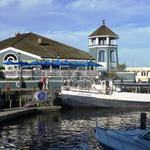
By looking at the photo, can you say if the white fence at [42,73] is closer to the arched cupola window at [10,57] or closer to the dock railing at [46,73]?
the dock railing at [46,73]

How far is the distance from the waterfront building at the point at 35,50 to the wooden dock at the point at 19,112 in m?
20.5

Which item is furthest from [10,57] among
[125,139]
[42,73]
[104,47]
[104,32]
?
[125,139]

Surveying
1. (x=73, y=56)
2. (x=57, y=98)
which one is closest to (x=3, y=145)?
(x=57, y=98)

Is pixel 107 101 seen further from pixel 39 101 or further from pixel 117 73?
pixel 117 73

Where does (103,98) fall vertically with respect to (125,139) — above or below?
above

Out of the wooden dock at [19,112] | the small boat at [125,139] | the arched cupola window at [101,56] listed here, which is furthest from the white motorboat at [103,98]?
the small boat at [125,139]

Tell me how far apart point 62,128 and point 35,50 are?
34.4m

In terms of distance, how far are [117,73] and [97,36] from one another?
7263 mm

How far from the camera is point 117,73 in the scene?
7331 cm

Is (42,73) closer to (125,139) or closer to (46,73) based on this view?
(46,73)

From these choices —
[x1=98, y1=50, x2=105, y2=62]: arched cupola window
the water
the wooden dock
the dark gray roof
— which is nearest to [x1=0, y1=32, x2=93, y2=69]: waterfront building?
[x1=98, y1=50, x2=105, y2=62]: arched cupola window

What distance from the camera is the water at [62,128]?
97.0ft

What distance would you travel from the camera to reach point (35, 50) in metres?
70.1

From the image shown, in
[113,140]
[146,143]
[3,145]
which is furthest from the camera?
[3,145]
